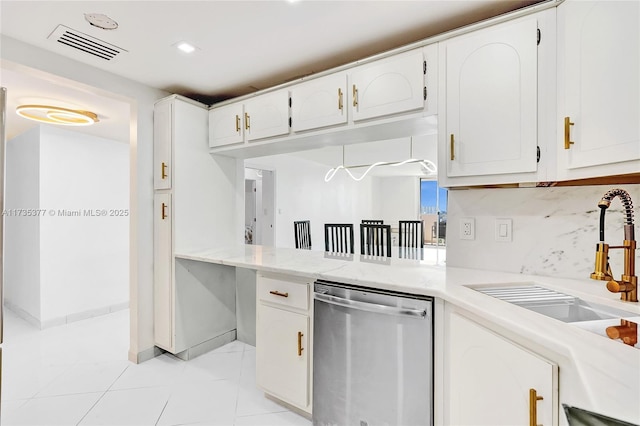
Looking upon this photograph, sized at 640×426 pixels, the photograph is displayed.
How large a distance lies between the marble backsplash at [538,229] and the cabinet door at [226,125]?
65.3 inches

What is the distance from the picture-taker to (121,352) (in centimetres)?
273

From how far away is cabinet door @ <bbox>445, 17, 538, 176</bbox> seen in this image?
142 centimetres

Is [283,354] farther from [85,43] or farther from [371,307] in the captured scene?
[85,43]

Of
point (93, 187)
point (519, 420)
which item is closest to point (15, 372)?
point (93, 187)

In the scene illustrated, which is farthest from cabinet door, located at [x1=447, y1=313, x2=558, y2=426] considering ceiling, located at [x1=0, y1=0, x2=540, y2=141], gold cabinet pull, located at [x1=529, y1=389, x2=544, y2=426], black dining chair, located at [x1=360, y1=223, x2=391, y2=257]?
black dining chair, located at [x1=360, y1=223, x2=391, y2=257]

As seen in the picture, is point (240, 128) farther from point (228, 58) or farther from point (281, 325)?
point (281, 325)

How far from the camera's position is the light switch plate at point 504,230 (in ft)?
5.59

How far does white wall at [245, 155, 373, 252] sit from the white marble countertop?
3546 millimetres

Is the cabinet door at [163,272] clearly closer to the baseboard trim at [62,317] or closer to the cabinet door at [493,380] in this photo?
the baseboard trim at [62,317]

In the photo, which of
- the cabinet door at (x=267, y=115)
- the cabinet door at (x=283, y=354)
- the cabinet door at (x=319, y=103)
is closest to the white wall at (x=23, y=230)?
the cabinet door at (x=267, y=115)

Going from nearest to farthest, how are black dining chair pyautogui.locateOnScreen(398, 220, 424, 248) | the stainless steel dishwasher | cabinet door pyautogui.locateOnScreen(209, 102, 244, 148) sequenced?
the stainless steel dishwasher
cabinet door pyautogui.locateOnScreen(209, 102, 244, 148)
black dining chair pyautogui.locateOnScreen(398, 220, 424, 248)

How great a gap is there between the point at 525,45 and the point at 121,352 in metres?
3.54

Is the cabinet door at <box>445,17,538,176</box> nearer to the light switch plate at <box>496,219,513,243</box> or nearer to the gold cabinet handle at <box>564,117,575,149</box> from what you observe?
the gold cabinet handle at <box>564,117,575,149</box>

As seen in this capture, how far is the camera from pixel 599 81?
1.16 meters
